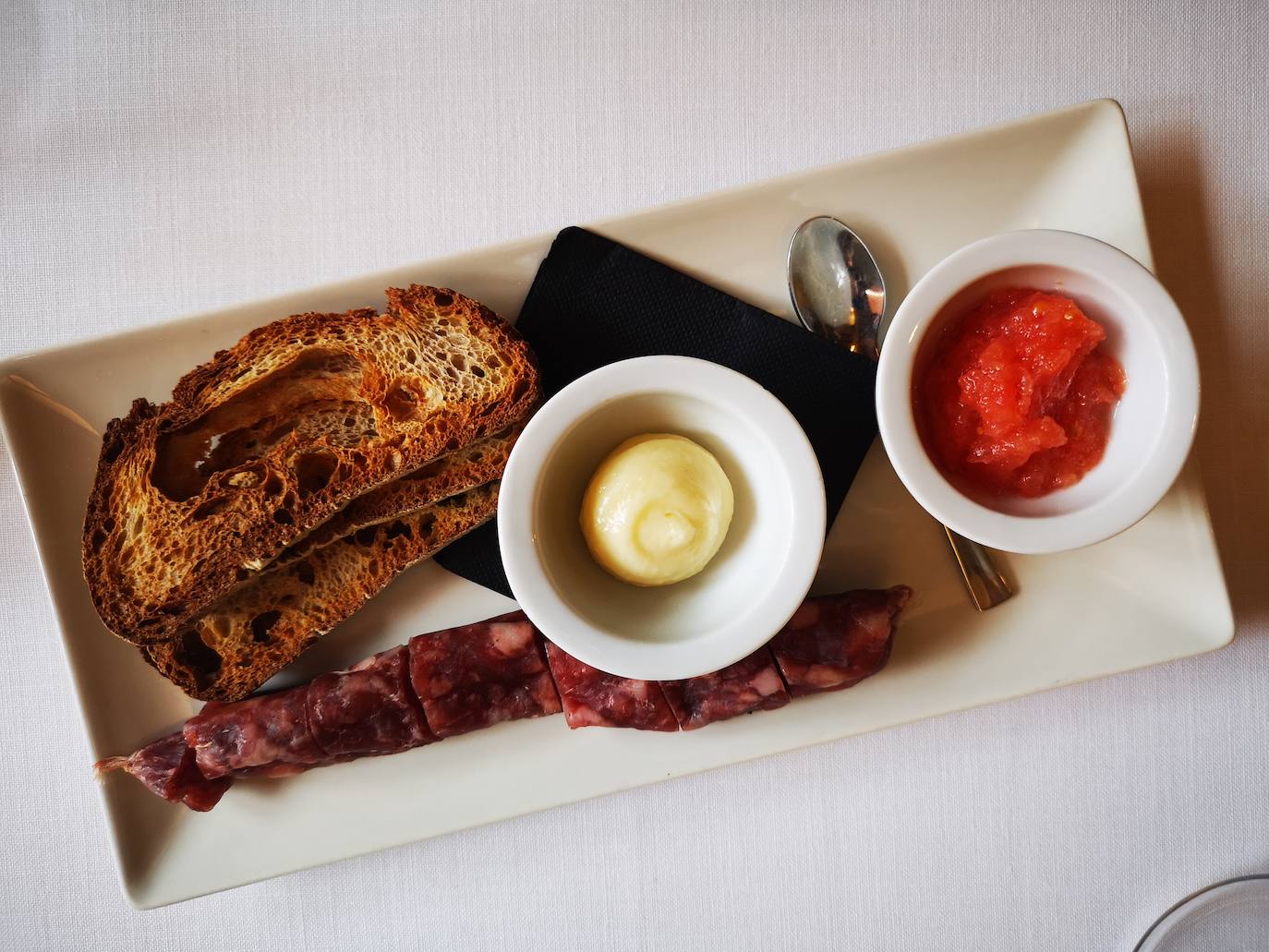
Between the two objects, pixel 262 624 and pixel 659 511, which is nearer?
pixel 659 511

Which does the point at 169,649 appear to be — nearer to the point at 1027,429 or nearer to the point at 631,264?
the point at 631,264

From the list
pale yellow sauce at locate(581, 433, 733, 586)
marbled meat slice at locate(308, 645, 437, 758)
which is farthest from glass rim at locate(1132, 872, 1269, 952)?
marbled meat slice at locate(308, 645, 437, 758)

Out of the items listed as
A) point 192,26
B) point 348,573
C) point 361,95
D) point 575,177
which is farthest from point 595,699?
point 192,26

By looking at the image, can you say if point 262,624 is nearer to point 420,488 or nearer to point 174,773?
point 174,773

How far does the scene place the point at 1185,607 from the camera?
5.52 ft

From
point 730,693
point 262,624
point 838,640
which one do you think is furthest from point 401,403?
point 838,640

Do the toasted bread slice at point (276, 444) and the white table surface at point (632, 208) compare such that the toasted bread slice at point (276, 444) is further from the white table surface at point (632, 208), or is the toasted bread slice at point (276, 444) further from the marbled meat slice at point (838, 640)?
the marbled meat slice at point (838, 640)

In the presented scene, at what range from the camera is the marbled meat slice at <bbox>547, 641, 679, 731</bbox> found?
5.33ft

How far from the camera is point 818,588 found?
172 centimetres

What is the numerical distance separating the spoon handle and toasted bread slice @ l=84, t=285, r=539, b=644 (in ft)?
2.94

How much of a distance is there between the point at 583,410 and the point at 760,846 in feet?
3.63

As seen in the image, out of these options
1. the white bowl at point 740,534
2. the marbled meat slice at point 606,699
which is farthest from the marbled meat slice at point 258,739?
the white bowl at point 740,534

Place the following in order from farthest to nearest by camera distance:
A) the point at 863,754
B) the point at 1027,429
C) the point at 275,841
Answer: the point at 863,754
the point at 275,841
the point at 1027,429

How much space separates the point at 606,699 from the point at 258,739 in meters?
0.69
